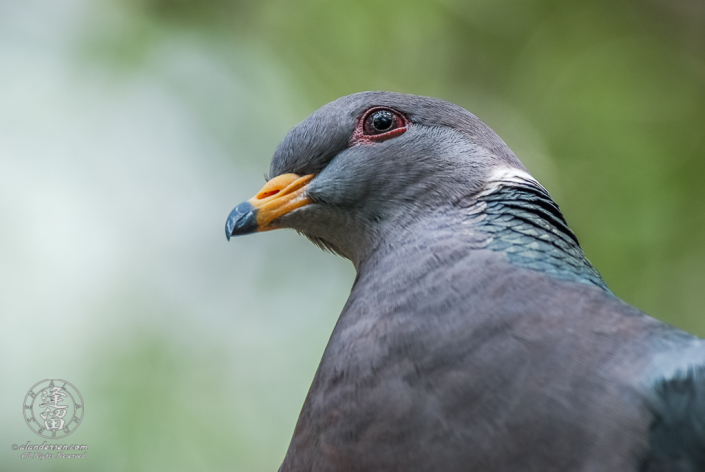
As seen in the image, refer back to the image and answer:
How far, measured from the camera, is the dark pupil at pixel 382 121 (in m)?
1.88

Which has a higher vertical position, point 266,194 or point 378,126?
point 378,126

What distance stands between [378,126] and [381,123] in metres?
0.01

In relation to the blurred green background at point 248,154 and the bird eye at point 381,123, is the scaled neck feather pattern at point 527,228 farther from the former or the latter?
the blurred green background at point 248,154

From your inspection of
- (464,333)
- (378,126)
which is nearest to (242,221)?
(378,126)

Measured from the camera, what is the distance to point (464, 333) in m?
1.32

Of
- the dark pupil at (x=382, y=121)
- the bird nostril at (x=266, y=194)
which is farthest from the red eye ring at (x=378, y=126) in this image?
the bird nostril at (x=266, y=194)

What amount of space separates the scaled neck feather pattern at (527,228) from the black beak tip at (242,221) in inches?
22.4

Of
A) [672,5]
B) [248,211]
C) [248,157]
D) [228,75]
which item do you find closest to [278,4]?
[228,75]

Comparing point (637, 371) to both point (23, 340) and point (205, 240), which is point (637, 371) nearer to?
point (205, 240)

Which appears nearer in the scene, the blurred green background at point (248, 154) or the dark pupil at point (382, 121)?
the dark pupil at point (382, 121)

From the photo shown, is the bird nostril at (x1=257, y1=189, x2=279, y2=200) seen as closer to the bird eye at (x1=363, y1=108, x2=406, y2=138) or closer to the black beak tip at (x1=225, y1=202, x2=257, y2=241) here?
the black beak tip at (x1=225, y1=202, x2=257, y2=241)

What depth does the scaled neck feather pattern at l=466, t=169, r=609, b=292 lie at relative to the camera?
4.88 feet

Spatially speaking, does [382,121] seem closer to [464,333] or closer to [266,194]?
[266,194]

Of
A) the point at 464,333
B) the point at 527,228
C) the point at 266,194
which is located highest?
the point at 266,194
